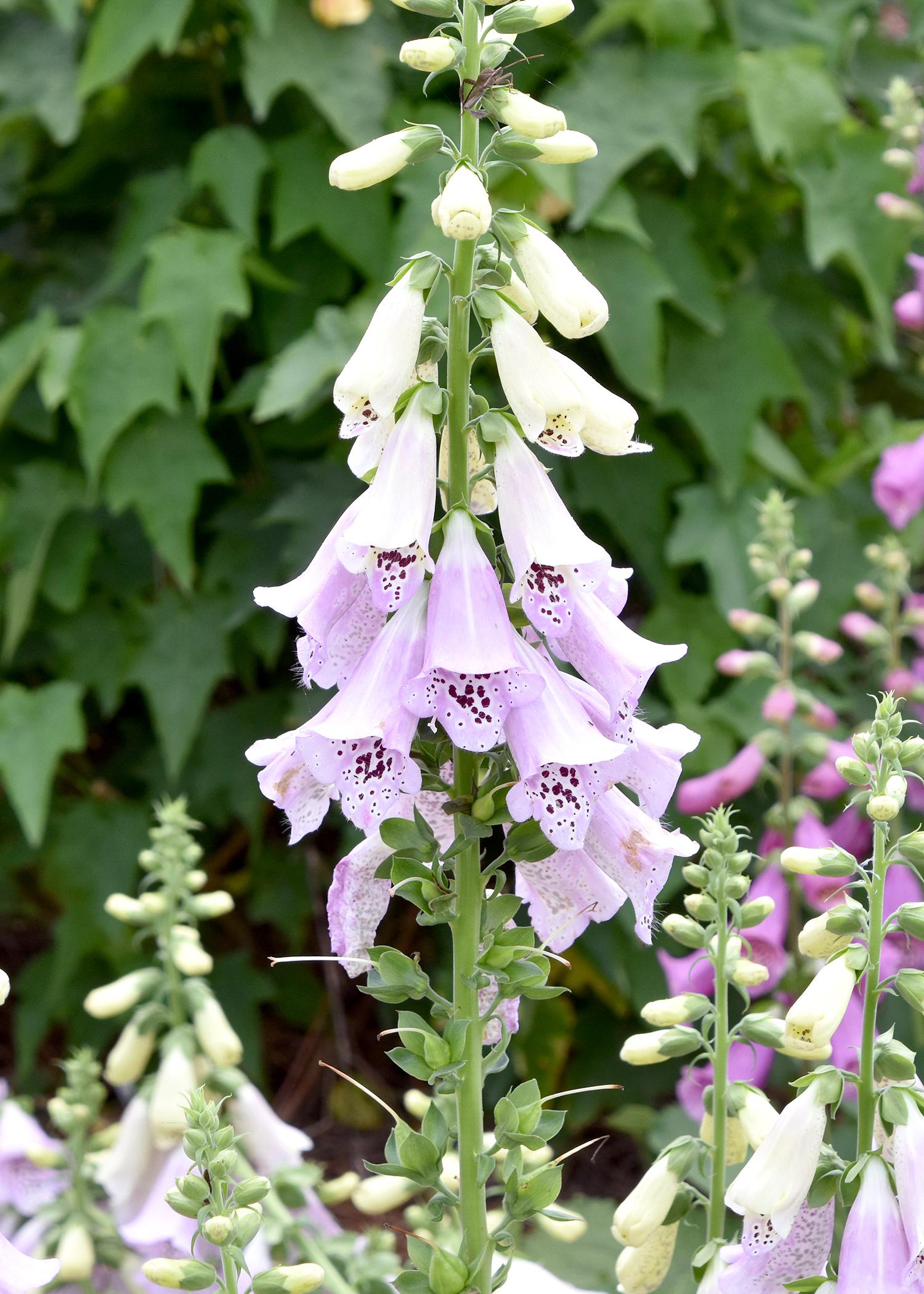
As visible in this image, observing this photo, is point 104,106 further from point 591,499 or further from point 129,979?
point 129,979

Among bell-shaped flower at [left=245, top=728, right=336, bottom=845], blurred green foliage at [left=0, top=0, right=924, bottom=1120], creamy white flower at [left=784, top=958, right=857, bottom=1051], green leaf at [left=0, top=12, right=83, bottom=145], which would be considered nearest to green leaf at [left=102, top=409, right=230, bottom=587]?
blurred green foliage at [left=0, top=0, right=924, bottom=1120]

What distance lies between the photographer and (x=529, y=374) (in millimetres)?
1006

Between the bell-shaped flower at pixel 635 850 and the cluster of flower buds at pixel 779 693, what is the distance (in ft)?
3.41

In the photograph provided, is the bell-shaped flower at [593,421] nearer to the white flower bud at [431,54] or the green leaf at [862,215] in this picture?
the white flower bud at [431,54]

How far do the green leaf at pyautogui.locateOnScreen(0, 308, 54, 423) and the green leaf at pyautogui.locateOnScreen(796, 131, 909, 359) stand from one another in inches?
56.2

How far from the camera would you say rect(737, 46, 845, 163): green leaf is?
2621 millimetres

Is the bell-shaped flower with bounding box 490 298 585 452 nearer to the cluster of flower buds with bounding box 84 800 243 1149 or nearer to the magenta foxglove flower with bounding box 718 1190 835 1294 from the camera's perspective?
the magenta foxglove flower with bounding box 718 1190 835 1294

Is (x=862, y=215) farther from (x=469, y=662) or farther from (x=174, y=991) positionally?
(x=469, y=662)

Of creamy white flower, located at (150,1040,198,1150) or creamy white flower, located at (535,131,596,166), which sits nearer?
creamy white flower, located at (535,131,596,166)

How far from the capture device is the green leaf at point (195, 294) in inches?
97.4

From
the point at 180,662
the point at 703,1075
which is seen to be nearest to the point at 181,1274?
the point at 703,1075

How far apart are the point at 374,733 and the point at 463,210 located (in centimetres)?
35

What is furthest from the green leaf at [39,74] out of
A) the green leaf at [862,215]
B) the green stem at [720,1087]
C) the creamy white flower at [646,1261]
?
the creamy white flower at [646,1261]

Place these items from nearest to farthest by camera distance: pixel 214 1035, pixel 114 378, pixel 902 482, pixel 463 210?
1. pixel 463 210
2. pixel 214 1035
3. pixel 902 482
4. pixel 114 378
